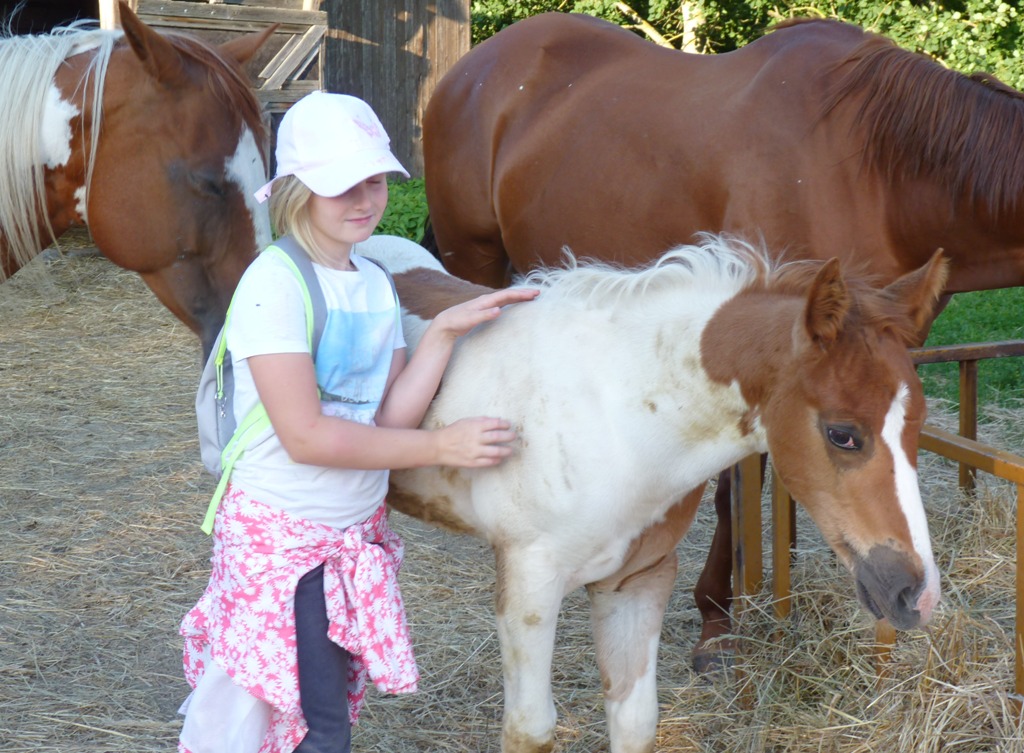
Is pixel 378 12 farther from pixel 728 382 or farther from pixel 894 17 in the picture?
pixel 728 382

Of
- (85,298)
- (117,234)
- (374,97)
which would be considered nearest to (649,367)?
(117,234)

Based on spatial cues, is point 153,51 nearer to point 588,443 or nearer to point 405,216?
point 588,443

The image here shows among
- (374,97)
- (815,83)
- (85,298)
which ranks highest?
(815,83)

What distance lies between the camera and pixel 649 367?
6.78 ft

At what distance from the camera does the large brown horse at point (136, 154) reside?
2.38 meters

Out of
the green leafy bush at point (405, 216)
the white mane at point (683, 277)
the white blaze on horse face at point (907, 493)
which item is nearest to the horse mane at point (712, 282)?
the white mane at point (683, 277)

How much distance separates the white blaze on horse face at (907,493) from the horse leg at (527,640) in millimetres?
674

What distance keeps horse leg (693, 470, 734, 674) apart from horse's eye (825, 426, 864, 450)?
4.53 ft

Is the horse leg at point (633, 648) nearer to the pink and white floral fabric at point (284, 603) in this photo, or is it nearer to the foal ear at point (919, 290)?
the pink and white floral fabric at point (284, 603)

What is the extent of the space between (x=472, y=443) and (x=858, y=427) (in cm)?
70

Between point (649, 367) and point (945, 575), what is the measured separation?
139 cm

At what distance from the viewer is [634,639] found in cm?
228

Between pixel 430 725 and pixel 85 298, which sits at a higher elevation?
pixel 430 725

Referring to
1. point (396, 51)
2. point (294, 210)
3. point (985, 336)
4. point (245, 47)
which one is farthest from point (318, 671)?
point (396, 51)
